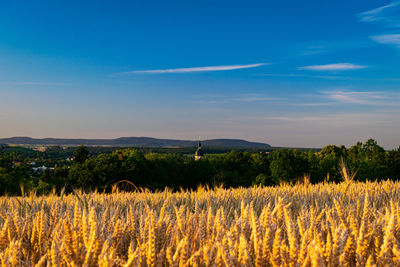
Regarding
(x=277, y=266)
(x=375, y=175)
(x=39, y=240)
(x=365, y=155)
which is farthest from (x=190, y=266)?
(x=365, y=155)

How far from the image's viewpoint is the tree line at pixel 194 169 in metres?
58.7

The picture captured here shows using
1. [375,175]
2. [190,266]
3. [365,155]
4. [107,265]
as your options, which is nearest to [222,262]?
[190,266]

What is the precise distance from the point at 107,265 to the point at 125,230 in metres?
1.16

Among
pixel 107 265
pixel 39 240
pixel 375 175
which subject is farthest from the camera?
pixel 375 175

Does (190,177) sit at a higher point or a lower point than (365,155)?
lower

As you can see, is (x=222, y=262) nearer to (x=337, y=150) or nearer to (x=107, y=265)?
(x=107, y=265)

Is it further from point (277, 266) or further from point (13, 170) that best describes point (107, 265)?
point (13, 170)

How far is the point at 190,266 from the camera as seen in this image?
1910mm

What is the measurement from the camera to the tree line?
5869 cm

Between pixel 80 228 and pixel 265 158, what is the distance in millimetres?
85049

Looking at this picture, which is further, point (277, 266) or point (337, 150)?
point (337, 150)

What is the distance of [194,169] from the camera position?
287 feet

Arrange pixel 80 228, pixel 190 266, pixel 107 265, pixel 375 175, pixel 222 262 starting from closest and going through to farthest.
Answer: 1. pixel 107 265
2. pixel 222 262
3. pixel 190 266
4. pixel 80 228
5. pixel 375 175

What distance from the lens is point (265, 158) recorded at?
85625 millimetres
